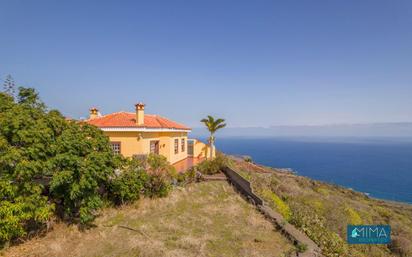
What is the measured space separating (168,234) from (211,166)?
987 centimetres

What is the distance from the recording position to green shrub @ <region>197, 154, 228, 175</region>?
17906 mm

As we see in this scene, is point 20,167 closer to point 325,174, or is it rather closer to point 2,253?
point 2,253

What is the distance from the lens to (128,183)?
35.8 ft

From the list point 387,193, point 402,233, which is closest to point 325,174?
point 387,193

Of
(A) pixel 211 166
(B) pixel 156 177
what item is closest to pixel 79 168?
(B) pixel 156 177

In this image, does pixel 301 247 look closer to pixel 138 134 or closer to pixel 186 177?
pixel 186 177

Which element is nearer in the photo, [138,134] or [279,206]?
[279,206]

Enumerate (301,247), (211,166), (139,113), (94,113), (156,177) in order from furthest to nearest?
1. (94,113)
2. (211,166)
3. (139,113)
4. (156,177)
5. (301,247)

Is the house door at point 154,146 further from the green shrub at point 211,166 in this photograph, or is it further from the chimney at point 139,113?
the green shrub at point 211,166

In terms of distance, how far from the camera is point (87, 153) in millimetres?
8680

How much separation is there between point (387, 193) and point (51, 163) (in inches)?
2900

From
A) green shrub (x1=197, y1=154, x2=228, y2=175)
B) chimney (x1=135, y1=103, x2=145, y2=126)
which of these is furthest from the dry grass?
chimney (x1=135, y1=103, x2=145, y2=126)

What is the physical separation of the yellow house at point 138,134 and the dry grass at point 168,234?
4452 mm

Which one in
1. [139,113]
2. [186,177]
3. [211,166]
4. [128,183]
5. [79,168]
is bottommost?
[186,177]
